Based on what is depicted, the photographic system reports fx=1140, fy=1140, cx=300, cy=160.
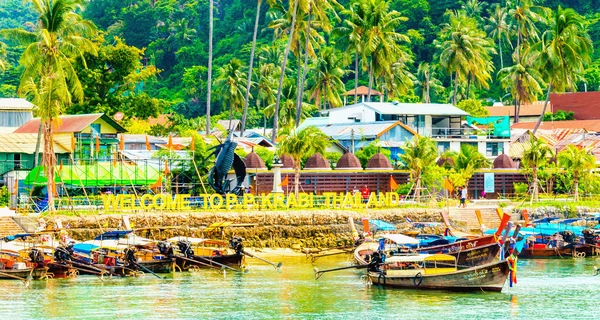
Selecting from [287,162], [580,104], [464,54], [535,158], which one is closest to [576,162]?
[535,158]

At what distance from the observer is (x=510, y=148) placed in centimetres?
9244

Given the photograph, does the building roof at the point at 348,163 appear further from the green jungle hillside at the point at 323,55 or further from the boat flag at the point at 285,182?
the green jungle hillside at the point at 323,55

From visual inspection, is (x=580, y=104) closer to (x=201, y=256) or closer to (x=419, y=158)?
(x=419, y=158)

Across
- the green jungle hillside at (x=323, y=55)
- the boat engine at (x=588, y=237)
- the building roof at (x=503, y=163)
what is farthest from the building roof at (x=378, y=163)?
the boat engine at (x=588, y=237)

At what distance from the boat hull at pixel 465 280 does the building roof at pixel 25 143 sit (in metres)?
32.6

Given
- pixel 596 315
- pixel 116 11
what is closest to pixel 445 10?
pixel 116 11

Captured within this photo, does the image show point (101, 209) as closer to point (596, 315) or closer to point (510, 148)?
point (596, 315)

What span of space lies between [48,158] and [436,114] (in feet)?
132

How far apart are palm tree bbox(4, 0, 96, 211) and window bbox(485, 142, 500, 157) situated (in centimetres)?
3675

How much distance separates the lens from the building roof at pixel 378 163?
249 ft

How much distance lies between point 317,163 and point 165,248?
89.6 ft

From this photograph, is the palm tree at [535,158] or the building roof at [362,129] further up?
the building roof at [362,129]

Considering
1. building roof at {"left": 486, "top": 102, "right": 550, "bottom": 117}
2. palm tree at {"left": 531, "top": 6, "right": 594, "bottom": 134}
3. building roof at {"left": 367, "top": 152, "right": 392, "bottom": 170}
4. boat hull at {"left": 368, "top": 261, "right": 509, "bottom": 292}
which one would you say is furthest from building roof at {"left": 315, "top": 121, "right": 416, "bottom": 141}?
boat hull at {"left": 368, "top": 261, "right": 509, "bottom": 292}

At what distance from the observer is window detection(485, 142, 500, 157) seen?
9025 cm
